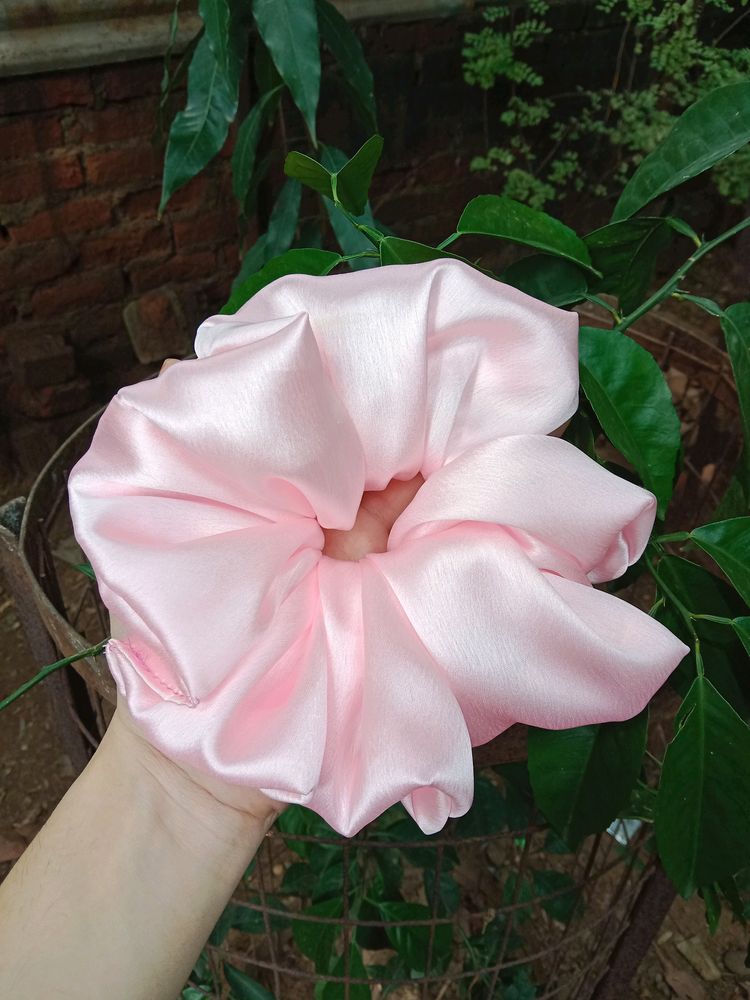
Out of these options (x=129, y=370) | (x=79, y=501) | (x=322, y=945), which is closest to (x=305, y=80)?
(x=79, y=501)

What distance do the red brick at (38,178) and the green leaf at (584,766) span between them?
1182 millimetres

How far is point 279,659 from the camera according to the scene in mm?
336

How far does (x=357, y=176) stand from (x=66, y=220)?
Result: 1039 mm

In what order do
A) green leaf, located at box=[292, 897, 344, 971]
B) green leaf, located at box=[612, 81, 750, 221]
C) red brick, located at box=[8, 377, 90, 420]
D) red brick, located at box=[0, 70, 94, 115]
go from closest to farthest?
green leaf, located at box=[612, 81, 750, 221], green leaf, located at box=[292, 897, 344, 971], red brick, located at box=[0, 70, 94, 115], red brick, located at box=[8, 377, 90, 420]

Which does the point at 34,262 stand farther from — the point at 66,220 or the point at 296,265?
the point at 296,265

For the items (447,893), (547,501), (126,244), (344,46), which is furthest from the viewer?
(126,244)

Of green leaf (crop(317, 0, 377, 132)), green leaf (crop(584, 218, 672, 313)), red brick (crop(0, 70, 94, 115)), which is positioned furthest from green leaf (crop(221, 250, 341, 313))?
red brick (crop(0, 70, 94, 115))

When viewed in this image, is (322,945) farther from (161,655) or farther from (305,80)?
(305,80)

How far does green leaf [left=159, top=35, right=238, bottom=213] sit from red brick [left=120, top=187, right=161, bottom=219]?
516 millimetres

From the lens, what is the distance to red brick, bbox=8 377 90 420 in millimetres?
1388

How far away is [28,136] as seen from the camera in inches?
46.1

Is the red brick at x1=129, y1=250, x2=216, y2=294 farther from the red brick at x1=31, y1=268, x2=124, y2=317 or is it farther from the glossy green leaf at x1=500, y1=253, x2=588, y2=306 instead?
the glossy green leaf at x1=500, y1=253, x2=588, y2=306

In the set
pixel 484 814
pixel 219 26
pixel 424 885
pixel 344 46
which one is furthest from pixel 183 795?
pixel 344 46

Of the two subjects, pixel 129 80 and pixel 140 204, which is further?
pixel 140 204
